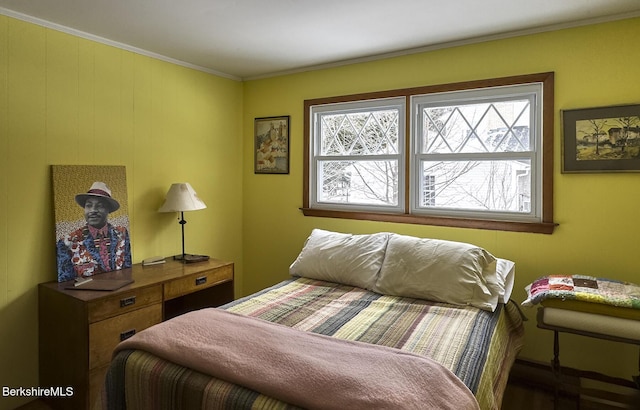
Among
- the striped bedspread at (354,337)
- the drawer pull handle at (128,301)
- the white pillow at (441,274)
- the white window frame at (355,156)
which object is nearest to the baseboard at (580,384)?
the striped bedspread at (354,337)

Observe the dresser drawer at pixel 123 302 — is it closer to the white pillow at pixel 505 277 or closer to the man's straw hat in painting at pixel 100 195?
the man's straw hat in painting at pixel 100 195

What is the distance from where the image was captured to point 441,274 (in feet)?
7.72

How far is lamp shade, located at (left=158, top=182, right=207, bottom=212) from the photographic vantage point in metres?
3.04

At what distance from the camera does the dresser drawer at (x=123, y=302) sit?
7.27 ft

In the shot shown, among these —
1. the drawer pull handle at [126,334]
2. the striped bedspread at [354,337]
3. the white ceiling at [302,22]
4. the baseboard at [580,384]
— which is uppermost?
the white ceiling at [302,22]

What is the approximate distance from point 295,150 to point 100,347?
7.22 ft

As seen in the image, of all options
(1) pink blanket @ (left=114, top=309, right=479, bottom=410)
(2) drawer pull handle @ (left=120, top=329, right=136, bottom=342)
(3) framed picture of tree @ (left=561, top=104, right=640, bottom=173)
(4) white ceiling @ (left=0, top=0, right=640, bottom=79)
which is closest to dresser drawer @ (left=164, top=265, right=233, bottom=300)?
Answer: (2) drawer pull handle @ (left=120, top=329, right=136, bottom=342)

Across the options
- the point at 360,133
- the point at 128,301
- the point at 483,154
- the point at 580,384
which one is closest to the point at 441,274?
the point at 483,154

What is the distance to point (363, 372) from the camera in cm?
141

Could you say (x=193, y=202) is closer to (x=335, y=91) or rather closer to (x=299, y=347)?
(x=335, y=91)

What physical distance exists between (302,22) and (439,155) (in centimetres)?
139

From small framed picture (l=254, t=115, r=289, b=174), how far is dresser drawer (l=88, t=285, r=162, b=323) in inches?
63.5

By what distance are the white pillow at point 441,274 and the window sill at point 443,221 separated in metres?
0.39

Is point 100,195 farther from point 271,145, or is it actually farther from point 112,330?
point 271,145
